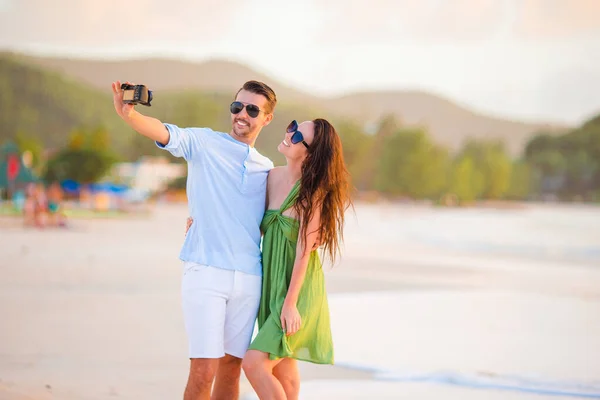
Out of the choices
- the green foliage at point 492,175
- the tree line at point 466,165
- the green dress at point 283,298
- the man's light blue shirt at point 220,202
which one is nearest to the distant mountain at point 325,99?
the tree line at point 466,165

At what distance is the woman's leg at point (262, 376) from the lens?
3281mm

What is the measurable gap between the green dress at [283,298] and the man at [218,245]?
0.06m

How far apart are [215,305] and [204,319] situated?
7cm

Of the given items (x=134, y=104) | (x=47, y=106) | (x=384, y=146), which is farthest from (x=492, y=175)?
(x=134, y=104)

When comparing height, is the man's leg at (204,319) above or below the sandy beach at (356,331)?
above

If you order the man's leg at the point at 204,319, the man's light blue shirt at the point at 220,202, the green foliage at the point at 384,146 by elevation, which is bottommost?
the man's leg at the point at 204,319

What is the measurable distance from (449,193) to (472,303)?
92.4m

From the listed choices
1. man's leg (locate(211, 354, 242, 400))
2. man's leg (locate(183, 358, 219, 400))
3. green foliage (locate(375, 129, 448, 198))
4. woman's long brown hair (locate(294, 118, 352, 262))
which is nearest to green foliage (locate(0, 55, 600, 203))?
green foliage (locate(375, 129, 448, 198))

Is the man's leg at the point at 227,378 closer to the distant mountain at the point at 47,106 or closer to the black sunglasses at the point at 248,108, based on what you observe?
the black sunglasses at the point at 248,108

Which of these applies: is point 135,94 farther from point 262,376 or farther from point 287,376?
point 287,376

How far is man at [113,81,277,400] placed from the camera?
10.6 feet

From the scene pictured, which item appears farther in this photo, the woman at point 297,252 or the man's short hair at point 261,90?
the man's short hair at point 261,90

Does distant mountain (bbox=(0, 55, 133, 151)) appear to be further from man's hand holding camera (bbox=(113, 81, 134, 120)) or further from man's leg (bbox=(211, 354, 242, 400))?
man's hand holding camera (bbox=(113, 81, 134, 120))

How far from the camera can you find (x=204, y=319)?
3232mm
